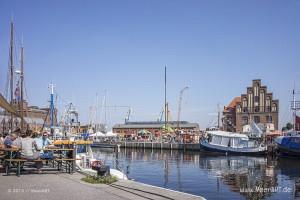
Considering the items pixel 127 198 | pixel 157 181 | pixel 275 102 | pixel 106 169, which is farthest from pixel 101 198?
pixel 275 102

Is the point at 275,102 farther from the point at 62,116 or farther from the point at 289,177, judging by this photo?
the point at 289,177

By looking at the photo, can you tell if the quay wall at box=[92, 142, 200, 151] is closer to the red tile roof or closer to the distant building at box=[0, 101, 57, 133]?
the distant building at box=[0, 101, 57, 133]

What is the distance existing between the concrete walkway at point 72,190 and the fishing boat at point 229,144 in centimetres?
5927

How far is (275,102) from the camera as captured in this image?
360 feet

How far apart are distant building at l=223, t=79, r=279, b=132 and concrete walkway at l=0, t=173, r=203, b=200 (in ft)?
325

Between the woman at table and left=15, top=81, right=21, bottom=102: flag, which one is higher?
left=15, top=81, right=21, bottom=102: flag

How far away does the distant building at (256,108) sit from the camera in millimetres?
109125

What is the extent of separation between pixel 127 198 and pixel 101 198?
78cm

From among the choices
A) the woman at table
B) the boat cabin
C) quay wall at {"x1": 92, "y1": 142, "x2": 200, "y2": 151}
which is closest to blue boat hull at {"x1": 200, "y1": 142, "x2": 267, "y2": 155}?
the boat cabin

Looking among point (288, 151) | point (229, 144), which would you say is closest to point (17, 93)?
point (288, 151)

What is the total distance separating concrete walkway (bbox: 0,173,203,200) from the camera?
11.9 metres

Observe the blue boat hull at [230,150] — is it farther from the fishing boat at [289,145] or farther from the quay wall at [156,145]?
the quay wall at [156,145]

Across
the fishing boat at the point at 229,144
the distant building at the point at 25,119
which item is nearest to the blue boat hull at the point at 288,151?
the fishing boat at the point at 229,144

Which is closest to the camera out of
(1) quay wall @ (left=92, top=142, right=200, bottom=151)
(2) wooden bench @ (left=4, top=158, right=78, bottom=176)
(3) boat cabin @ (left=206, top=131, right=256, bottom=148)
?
(2) wooden bench @ (left=4, top=158, right=78, bottom=176)
